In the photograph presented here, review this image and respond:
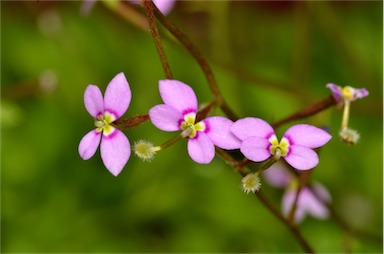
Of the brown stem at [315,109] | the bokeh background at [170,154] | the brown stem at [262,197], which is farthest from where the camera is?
the bokeh background at [170,154]

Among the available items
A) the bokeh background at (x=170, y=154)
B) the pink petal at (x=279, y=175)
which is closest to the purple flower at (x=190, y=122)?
the pink petal at (x=279, y=175)

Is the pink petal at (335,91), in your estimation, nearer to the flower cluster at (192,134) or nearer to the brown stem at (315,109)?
the brown stem at (315,109)

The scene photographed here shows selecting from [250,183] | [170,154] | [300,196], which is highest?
[170,154]

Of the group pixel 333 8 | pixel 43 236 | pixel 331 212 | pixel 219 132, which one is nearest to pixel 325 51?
pixel 333 8

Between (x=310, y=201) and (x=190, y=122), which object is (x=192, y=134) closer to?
(x=190, y=122)

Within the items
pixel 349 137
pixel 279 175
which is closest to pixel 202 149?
pixel 349 137

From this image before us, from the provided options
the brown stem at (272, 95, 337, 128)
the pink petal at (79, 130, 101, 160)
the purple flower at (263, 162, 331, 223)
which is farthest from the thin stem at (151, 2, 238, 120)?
the purple flower at (263, 162, 331, 223)
